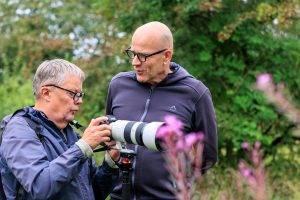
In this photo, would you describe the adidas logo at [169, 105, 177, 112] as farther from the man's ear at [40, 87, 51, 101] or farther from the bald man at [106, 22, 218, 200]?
the man's ear at [40, 87, 51, 101]

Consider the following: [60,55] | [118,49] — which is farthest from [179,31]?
[60,55]

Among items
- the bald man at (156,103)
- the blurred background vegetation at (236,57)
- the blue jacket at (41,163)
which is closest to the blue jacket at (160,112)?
the bald man at (156,103)

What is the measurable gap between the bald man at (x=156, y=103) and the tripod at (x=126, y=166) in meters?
0.25

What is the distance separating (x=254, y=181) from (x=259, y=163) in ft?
0.26

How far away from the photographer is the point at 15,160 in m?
2.68

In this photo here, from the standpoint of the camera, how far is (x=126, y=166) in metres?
2.99

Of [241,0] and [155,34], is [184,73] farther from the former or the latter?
[241,0]

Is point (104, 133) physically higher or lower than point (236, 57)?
higher

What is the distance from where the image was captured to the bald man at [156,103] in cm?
328

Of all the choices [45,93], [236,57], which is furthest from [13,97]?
[45,93]

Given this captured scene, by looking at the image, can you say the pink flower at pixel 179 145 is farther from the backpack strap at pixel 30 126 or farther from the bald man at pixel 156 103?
the bald man at pixel 156 103

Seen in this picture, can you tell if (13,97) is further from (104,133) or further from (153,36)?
(104,133)

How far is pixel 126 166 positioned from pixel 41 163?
1.55 ft

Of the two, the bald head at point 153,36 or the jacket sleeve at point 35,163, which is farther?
the bald head at point 153,36
